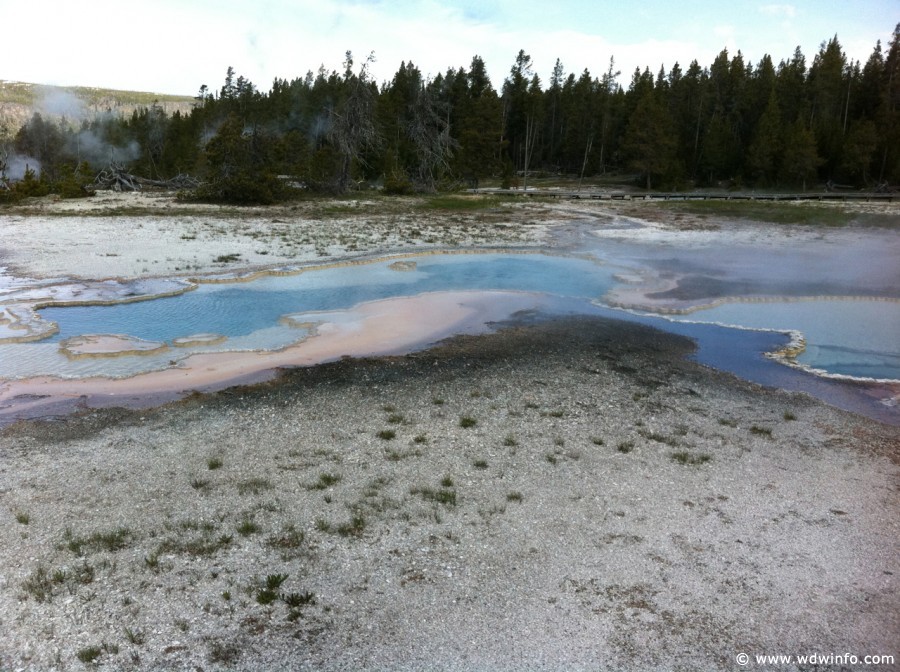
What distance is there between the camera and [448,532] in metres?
6.07

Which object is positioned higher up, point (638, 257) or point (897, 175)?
point (897, 175)

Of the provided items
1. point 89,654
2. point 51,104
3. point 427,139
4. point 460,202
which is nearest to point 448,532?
point 89,654

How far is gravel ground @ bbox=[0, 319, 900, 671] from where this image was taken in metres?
4.68

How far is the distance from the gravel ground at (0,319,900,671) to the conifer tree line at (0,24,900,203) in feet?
98.6

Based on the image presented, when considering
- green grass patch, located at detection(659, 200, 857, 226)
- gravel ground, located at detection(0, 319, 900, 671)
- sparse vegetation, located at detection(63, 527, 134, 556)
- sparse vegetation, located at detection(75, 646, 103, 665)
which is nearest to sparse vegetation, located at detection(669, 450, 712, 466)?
gravel ground, located at detection(0, 319, 900, 671)

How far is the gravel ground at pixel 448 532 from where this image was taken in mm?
4684

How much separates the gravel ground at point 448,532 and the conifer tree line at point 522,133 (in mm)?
30057

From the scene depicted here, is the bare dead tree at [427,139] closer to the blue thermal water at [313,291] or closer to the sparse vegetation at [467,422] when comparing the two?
the blue thermal water at [313,291]

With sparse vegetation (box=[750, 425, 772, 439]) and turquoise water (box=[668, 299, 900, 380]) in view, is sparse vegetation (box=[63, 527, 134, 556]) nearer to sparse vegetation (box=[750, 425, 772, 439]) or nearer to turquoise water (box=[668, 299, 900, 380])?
sparse vegetation (box=[750, 425, 772, 439])

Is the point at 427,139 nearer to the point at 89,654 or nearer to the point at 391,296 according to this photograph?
the point at 391,296

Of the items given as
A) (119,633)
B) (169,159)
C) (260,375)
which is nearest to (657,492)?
(119,633)

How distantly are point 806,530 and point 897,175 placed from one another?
57819mm

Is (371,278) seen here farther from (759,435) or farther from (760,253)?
(760,253)

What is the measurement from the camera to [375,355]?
12.0 metres
